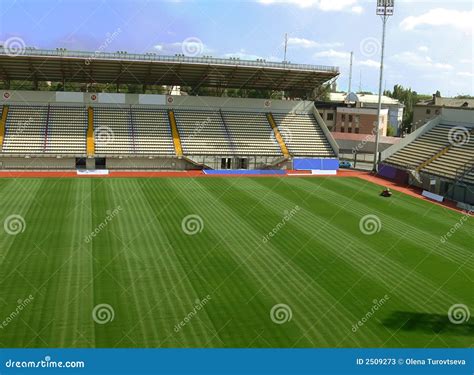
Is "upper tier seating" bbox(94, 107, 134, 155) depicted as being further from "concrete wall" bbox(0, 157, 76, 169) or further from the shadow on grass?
the shadow on grass

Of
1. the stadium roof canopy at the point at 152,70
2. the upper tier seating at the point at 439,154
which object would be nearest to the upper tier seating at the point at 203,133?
the stadium roof canopy at the point at 152,70

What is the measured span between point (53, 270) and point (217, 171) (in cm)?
2768

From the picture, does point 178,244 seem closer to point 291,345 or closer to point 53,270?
point 53,270

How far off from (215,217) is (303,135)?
2756 cm

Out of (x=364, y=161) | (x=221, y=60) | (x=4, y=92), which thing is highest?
(x=221, y=60)

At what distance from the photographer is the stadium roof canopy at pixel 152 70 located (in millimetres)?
46094

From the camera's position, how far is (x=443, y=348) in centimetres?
1427

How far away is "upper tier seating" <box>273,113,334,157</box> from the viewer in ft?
170

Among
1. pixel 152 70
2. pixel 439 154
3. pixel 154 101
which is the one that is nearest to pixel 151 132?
pixel 154 101

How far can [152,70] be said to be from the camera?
50.1 meters

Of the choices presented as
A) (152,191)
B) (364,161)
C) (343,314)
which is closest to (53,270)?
(343,314)

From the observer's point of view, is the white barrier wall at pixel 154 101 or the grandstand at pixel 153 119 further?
the white barrier wall at pixel 154 101

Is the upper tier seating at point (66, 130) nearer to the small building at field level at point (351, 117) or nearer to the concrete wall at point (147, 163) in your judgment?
the concrete wall at point (147, 163)

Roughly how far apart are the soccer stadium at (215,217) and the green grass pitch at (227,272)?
0.28 feet
